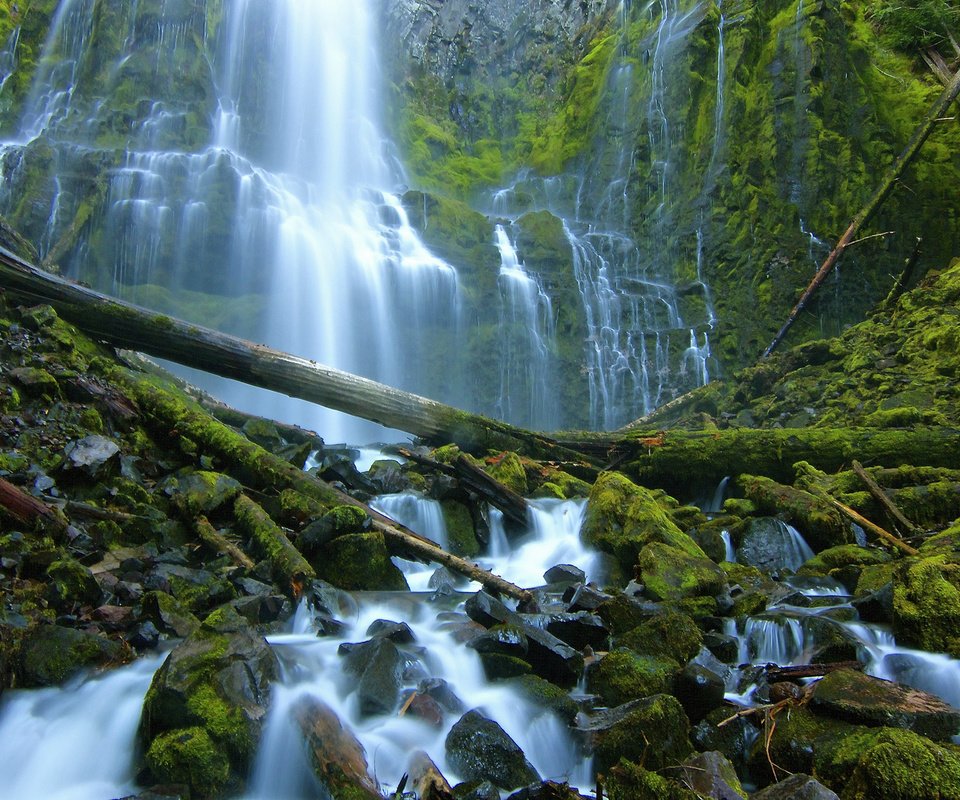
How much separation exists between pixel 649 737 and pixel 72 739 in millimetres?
2841

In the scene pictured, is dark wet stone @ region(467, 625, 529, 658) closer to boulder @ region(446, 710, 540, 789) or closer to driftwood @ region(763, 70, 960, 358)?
boulder @ region(446, 710, 540, 789)

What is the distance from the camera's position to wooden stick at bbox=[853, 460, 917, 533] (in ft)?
21.3

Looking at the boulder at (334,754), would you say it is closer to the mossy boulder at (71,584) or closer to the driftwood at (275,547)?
the driftwood at (275,547)

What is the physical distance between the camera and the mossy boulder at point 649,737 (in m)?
3.18

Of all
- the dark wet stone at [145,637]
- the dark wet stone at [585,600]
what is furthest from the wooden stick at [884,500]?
the dark wet stone at [145,637]

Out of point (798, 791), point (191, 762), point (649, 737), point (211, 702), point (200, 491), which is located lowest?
point (798, 791)

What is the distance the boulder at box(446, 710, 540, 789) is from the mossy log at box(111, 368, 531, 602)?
1.80m

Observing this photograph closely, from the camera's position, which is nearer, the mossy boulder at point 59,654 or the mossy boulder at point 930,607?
the mossy boulder at point 59,654

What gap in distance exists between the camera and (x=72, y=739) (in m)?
3.19

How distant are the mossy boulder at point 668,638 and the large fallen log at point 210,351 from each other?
444 centimetres

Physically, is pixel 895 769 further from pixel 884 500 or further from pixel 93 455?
pixel 93 455

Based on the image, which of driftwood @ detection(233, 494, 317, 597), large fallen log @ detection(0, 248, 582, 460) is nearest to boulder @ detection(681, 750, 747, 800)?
driftwood @ detection(233, 494, 317, 597)

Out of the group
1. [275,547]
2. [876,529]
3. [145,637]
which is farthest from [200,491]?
[876,529]

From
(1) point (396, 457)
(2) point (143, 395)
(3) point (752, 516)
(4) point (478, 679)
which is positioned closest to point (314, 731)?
(4) point (478, 679)
